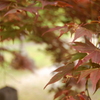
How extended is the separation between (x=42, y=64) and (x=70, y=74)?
368 cm

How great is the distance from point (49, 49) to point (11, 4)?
1106 mm

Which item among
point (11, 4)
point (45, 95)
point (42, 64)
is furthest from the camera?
point (42, 64)

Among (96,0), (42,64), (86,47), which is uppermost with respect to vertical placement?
(96,0)

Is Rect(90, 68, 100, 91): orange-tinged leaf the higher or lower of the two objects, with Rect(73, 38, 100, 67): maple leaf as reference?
lower

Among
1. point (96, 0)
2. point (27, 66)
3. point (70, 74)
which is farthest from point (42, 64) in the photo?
point (70, 74)

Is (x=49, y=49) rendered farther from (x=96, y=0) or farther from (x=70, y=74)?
(x=70, y=74)

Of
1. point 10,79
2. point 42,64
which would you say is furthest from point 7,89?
point 42,64

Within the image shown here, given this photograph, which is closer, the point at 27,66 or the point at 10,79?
the point at 27,66

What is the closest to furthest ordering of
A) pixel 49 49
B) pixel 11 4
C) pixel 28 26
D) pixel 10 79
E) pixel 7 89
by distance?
pixel 11 4
pixel 28 26
pixel 7 89
pixel 49 49
pixel 10 79

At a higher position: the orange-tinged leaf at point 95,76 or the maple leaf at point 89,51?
the maple leaf at point 89,51

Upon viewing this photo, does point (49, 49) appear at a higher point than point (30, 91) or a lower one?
higher

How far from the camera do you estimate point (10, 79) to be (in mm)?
3270

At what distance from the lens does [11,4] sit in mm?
813

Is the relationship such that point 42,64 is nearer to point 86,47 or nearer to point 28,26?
point 28,26
